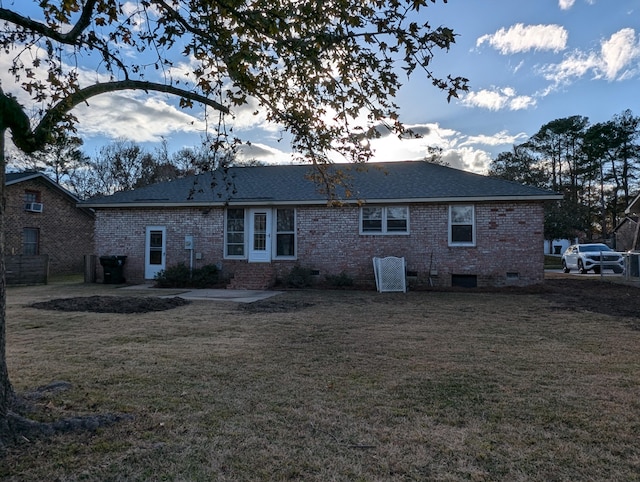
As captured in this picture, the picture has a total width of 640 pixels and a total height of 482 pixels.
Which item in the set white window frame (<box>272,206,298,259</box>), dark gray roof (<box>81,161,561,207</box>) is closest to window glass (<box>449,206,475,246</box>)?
dark gray roof (<box>81,161,561,207</box>)

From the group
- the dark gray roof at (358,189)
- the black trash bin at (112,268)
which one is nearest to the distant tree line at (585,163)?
the dark gray roof at (358,189)

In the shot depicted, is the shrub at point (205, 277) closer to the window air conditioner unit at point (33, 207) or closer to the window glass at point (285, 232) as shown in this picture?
Answer: the window glass at point (285, 232)

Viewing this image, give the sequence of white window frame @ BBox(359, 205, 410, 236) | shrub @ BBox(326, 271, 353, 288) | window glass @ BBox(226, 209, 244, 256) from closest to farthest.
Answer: shrub @ BBox(326, 271, 353, 288)
white window frame @ BBox(359, 205, 410, 236)
window glass @ BBox(226, 209, 244, 256)

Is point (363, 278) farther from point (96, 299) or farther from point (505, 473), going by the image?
point (505, 473)

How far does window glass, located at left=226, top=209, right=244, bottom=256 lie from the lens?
15.2m

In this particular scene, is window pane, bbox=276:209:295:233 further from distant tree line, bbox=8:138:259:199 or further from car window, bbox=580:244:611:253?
distant tree line, bbox=8:138:259:199

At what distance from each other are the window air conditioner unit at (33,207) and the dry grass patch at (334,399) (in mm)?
16801

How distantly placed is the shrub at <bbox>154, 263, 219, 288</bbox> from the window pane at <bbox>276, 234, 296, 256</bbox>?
2404 millimetres

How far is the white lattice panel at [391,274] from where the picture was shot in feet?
43.1

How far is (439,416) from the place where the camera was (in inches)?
130

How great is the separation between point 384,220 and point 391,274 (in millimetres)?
2018

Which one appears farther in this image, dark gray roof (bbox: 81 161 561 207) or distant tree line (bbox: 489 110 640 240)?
distant tree line (bbox: 489 110 640 240)

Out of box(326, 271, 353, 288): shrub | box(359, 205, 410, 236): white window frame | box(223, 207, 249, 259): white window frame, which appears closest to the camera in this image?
box(326, 271, 353, 288): shrub

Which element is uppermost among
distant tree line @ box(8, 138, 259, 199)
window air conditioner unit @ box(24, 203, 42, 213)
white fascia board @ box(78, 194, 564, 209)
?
distant tree line @ box(8, 138, 259, 199)
